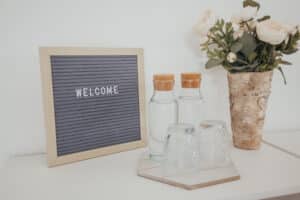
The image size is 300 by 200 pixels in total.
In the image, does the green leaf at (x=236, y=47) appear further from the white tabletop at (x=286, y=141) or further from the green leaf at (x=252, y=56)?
the white tabletop at (x=286, y=141)

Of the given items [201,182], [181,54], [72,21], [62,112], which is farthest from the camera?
[181,54]

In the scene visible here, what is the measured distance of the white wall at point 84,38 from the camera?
756 millimetres

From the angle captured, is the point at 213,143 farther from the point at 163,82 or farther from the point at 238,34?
the point at 238,34

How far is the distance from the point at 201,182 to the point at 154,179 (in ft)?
0.37

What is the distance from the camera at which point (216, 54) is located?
2.61 ft

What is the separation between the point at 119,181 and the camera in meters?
0.60

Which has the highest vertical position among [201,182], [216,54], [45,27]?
[45,27]

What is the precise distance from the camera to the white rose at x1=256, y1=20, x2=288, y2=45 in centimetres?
69

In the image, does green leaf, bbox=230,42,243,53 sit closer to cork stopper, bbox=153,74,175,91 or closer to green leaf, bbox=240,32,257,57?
green leaf, bbox=240,32,257,57

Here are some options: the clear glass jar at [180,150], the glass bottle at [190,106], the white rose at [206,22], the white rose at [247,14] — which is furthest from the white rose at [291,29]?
the clear glass jar at [180,150]

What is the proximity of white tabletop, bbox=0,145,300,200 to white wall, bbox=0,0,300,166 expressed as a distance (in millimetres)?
144

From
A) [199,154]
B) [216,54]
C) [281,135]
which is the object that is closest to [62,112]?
[199,154]

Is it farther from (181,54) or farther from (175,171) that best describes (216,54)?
(175,171)

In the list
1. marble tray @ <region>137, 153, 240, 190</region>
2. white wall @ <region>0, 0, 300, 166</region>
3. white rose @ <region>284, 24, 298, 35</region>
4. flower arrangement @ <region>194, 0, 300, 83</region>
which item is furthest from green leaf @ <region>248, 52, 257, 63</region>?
marble tray @ <region>137, 153, 240, 190</region>
